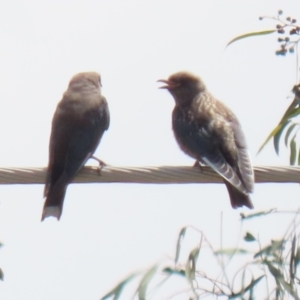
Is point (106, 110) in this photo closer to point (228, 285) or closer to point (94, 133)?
point (94, 133)

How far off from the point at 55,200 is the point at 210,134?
117cm

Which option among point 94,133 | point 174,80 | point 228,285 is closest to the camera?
point 228,285

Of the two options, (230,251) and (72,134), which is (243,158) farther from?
(230,251)

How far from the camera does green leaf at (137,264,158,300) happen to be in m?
4.60

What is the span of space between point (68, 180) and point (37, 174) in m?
1.08

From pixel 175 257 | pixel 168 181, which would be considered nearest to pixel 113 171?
pixel 168 181

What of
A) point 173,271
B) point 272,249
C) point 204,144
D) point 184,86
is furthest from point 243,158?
point 173,271

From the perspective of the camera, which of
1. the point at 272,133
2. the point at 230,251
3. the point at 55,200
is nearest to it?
the point at 230,251

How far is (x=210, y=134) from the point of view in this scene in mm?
7180

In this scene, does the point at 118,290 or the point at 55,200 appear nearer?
the point at 118,290

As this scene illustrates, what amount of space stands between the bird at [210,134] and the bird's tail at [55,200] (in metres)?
0.93

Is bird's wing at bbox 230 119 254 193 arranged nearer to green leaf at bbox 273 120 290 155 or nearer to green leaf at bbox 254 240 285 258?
green leaf at bbox 273 120 290 155

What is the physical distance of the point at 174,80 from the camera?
28.1ft

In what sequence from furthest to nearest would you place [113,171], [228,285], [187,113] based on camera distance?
[187,113] → [113,171] → [228,285]
